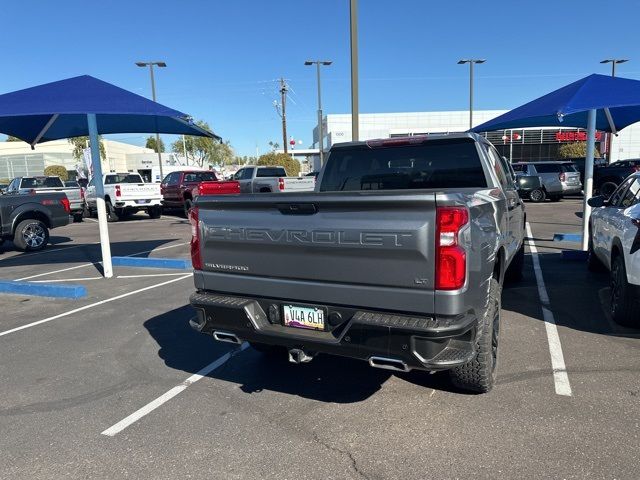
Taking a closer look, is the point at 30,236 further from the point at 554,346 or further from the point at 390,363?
the point at 554,346

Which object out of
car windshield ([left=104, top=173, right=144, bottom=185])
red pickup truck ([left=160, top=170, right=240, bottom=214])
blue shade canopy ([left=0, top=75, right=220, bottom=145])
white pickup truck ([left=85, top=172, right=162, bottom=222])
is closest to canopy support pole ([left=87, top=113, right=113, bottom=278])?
blue shade canopy ([left=0, top=75, right=220, bottom=145])

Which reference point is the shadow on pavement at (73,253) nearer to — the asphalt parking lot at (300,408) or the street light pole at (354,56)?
the asphalt parking lot at (300,408)

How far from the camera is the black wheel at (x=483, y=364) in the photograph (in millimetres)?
3508

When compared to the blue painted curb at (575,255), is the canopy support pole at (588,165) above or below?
above

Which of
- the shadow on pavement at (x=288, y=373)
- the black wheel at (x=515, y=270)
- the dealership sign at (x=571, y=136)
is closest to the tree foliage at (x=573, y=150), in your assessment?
the dealership sign at (x=571, y=136)

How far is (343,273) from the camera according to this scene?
3188mm

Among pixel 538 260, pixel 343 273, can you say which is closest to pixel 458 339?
pixel 343 273

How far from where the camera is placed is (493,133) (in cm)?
4600

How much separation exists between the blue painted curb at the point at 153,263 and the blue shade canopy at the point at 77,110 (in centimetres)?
258

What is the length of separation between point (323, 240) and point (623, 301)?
3762 millimetres

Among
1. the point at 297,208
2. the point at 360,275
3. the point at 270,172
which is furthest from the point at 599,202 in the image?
the point at 270,172

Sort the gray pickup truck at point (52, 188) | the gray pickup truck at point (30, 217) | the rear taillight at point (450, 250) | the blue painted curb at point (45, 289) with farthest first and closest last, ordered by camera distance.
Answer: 1. the gray pickup truck at point (52, 188)
2. the gray pickup truck at point (30, 217)
3. the blue painted curb at point (45, 289)
4. the rear taillight at point (450, 250)

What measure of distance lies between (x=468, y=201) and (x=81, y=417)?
10.7 feet

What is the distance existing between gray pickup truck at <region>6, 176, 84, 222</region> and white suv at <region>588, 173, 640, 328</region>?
18.6 m
